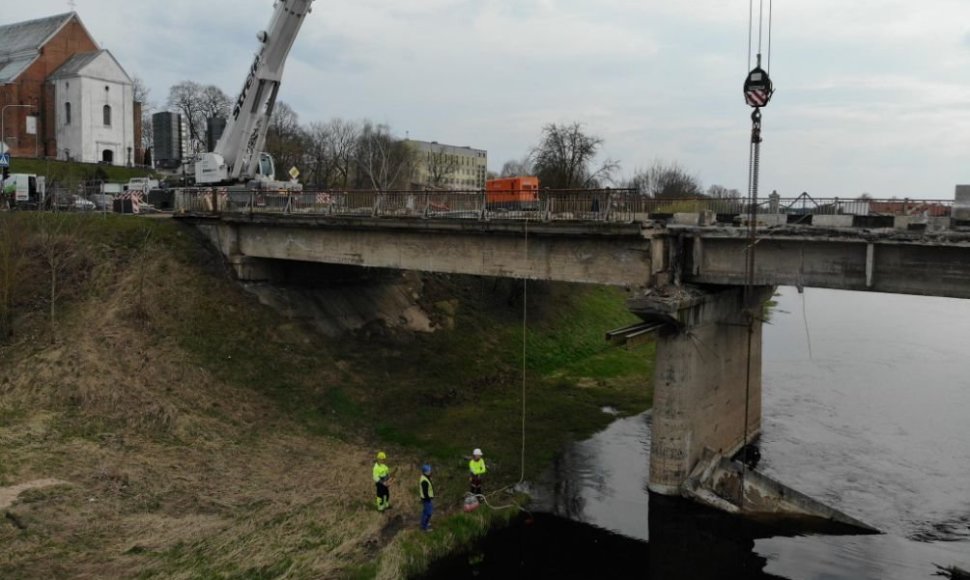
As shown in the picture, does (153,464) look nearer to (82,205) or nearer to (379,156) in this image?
(82,205)

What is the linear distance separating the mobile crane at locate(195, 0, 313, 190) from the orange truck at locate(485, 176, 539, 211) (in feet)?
38.1

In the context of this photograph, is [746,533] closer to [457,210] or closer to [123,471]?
[457,210]

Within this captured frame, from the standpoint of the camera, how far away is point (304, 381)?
95.6 ft

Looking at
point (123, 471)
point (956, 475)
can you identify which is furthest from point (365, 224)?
point (956, 475)

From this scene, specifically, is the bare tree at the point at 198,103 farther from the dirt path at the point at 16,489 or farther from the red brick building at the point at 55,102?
the dirt path at the point at 16,489

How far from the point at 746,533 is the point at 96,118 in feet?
250

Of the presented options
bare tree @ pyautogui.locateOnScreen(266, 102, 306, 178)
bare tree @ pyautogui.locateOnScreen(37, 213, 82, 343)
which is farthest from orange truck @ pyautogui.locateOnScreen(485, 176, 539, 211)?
bare tree @ pyautogui.locateOnScreen(266, 102, 306, 178)

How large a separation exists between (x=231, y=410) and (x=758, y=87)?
20.1 metres

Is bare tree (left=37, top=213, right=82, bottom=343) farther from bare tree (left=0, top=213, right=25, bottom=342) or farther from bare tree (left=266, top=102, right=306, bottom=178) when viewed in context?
bare tree (left=266, top=102, right=306, bottom=178)

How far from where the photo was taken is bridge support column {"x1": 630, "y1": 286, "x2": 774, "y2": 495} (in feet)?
70.5

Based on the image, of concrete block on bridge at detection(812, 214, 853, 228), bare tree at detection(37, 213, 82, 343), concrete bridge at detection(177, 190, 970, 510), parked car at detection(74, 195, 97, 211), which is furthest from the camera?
parked car at detection(74, 195, 97, 211)

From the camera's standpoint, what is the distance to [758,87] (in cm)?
1991

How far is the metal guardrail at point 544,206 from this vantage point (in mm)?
20422

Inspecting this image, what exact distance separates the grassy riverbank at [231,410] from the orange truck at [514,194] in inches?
304
